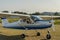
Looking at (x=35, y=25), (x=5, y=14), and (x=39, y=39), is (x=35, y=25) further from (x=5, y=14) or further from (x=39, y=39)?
(x=5, y=14)

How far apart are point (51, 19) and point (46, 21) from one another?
0.67 metres

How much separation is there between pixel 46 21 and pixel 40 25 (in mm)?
472

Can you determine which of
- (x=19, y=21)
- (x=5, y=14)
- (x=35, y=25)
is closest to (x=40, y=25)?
(x=35, y=25)

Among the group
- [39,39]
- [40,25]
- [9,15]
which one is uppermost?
[9,15]

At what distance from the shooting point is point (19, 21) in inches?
481

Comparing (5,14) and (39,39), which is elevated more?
(5,14)

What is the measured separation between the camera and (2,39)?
37.6ft

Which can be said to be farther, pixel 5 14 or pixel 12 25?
pixel 12 25

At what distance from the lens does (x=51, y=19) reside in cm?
1243

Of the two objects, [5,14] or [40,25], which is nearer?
[5,14]

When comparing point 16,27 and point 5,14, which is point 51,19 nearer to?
point 16,27

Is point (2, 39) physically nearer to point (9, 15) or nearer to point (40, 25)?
point (9, 15)

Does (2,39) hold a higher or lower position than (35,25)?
lower

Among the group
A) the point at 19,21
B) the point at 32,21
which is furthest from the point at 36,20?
the point at 19,21
